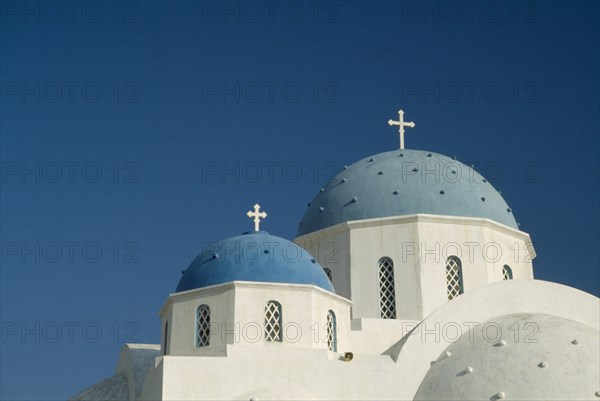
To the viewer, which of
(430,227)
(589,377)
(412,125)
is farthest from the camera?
(412,125)

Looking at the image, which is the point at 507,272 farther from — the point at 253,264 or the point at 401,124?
the point at 253,264

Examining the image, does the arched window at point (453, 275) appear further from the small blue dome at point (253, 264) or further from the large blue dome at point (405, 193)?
the small blue dome at point (253, 264)

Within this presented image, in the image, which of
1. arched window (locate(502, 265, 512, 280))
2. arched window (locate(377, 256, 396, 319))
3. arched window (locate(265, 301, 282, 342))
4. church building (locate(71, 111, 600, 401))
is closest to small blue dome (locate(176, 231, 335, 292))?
church building (locate(71, 111, 600, 401))

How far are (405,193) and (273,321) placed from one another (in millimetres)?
6318

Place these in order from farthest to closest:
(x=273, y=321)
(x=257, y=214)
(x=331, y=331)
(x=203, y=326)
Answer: (x=257, y=214) < (x=331, y=331) < (x=203, y=326) < (x=273, y=321)

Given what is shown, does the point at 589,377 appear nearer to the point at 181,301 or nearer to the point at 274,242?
the point at 274,242

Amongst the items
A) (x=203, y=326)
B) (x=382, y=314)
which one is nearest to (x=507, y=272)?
(x=382, y=314)

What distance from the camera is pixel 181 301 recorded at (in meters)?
21.0

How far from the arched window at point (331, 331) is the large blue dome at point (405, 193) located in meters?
4.39

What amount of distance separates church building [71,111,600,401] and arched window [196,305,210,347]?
0.03 m

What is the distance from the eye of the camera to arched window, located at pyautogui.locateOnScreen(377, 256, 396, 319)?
24.2 metres

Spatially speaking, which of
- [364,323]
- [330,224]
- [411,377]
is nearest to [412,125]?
[330,224]

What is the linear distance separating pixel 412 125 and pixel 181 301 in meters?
10.0

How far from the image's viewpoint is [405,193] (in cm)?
2505
